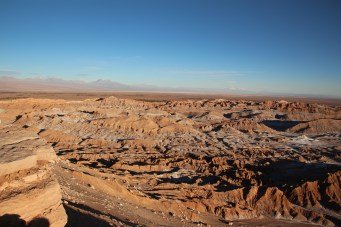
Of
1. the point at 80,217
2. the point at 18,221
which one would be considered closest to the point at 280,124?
the point at 80,217

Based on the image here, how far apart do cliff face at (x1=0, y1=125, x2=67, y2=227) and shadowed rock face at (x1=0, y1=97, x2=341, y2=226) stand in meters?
0.12

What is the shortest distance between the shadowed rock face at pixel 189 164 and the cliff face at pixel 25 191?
12 cm

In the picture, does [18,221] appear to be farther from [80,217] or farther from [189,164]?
[189,164]

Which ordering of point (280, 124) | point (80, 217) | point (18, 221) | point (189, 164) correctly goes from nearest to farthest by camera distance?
point (18, 221) → point (80, 217) → point (189, 164) → point (280, 124)

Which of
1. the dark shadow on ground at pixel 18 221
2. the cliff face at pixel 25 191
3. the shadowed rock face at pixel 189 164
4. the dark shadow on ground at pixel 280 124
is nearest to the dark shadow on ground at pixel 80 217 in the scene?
the shadowed rock face at pixel 189 164

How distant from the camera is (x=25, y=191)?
629 centimetres

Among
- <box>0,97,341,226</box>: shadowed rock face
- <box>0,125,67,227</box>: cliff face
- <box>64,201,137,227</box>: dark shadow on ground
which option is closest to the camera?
<box>0,125,67,227</box>: cliff face

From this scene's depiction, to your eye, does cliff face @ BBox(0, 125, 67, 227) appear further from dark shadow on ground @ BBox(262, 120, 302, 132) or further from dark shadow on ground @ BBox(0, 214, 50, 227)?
dark shadow on ground @ BBox(262, 120, 302, 132)

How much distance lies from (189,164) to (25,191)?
71.7 ft

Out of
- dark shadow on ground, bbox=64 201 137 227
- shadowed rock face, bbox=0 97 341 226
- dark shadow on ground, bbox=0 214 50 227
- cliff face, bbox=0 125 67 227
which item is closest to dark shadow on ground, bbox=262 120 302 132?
shadowed rock face, bbox=0 97 341 226

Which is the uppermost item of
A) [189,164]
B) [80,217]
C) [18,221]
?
[18,221]

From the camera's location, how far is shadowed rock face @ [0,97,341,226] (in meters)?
15.3

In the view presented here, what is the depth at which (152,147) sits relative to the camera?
113 feet

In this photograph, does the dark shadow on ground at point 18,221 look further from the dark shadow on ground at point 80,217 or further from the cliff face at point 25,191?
the dark shadow on ground at point 80,217
